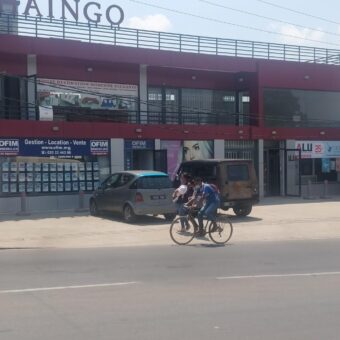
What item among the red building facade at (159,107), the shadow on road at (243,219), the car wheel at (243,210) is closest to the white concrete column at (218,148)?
the red building facade at (159,107)

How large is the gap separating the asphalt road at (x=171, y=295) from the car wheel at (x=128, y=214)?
5.47 metres

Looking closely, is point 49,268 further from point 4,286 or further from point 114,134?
point 114,134

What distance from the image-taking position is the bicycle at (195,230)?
14383mm

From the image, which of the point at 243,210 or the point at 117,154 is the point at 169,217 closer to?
the point at 243,210

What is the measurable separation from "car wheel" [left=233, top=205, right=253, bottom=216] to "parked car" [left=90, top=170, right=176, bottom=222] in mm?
2560

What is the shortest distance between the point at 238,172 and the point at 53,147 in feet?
25.4

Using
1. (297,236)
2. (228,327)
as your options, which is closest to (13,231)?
(297,236)

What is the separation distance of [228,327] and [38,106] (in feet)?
63.7

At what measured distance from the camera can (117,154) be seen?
24453mm

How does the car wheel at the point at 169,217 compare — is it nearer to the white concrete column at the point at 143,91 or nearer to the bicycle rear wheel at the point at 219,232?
the bicycle rear wheel at the point at 219,232

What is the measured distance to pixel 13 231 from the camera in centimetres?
1669

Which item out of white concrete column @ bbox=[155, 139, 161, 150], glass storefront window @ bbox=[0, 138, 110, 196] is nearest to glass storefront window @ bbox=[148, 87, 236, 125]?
white concrete column @ bbox=[155, 139, 161, 150]

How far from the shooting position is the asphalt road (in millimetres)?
6180

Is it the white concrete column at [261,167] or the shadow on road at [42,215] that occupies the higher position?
the white concrete column at [261,167]
